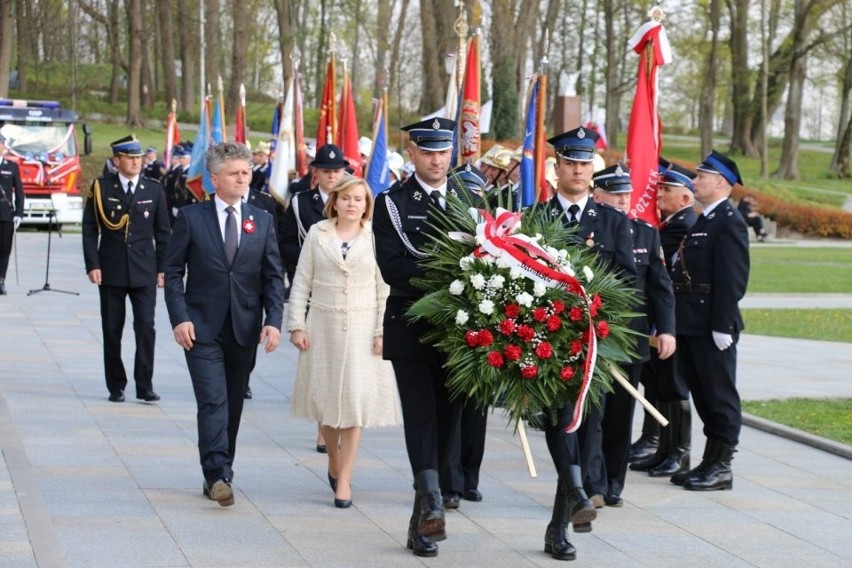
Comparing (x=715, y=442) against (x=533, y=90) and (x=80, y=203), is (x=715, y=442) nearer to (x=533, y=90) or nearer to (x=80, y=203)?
(x=533, y=90)

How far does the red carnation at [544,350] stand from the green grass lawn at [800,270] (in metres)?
19.0

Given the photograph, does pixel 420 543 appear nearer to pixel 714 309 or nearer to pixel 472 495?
pixel 472 495

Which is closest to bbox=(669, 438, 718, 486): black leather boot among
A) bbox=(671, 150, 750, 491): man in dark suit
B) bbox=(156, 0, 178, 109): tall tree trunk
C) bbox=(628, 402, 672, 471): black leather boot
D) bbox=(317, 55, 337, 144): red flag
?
bbox=(671, 150, 750, 491): man in dark suit

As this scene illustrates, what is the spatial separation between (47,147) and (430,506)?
105ft

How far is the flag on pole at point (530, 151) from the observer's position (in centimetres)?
1198

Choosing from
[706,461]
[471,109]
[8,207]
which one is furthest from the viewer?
[8,207]

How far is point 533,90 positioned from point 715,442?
175 inches

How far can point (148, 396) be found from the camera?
11391 millimetres

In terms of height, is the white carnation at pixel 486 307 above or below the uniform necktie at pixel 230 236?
below

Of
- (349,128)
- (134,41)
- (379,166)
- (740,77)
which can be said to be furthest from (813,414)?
(740,77)

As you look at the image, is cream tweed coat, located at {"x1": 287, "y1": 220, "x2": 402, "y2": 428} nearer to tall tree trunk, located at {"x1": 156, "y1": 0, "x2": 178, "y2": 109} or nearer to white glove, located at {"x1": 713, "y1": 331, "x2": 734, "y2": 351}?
white glove, located at {"x1": 713, "y1": 331, "x2": 734, "y2": 351}

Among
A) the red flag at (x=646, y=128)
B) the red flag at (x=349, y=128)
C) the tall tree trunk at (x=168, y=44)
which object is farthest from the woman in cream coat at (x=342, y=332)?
the tall tree trunk at (x=168, y=44)

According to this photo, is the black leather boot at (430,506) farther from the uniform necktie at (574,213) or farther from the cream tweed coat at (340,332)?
the uniform necktie at (574,213)

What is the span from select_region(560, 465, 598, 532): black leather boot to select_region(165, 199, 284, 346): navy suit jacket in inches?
81.6
